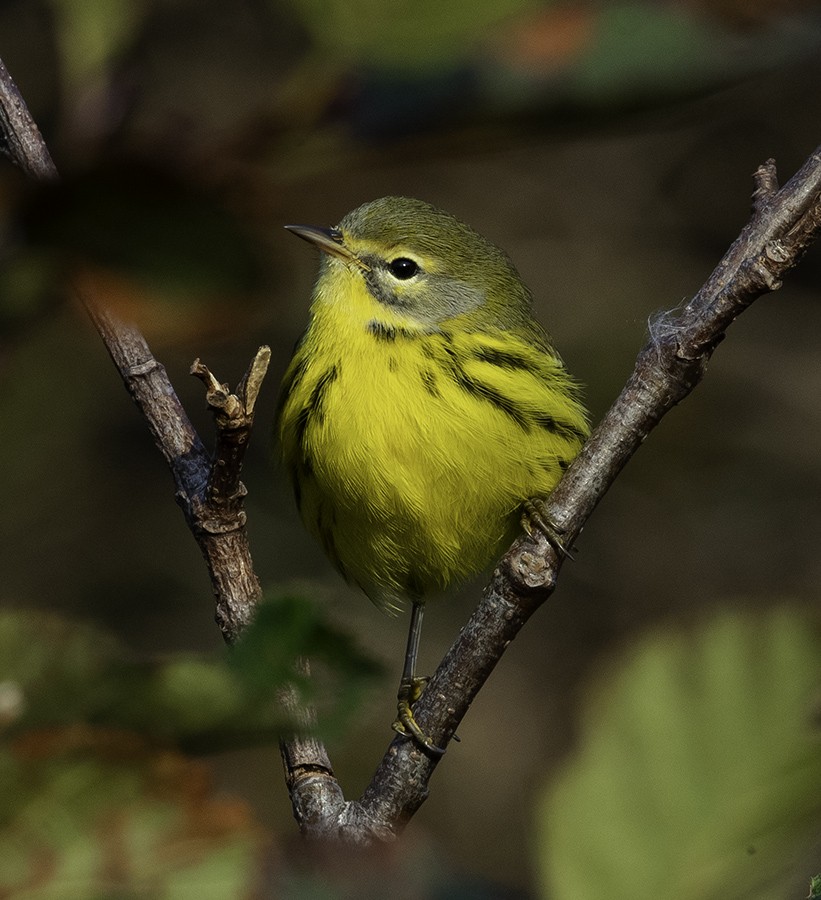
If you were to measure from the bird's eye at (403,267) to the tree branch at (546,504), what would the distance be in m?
1.45

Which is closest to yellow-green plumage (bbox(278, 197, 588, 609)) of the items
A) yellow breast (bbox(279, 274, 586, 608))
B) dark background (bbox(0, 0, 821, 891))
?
yellow breast (bbox(279, 274, 586, 608))

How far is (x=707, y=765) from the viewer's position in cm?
66

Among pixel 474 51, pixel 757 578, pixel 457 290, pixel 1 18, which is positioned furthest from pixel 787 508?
pixel 474 51

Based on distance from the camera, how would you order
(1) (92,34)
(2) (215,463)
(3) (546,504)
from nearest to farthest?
(1) (92,34) → (2) (215,463) → (3) (546,504)

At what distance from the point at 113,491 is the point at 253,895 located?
6184 mm

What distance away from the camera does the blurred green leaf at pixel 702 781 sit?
63cm

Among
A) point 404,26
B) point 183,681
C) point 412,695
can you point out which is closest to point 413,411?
point 412,695

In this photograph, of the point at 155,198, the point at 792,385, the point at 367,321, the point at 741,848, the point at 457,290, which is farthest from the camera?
the point at 792,385

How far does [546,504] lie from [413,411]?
3.34 ft

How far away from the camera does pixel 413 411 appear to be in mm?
3293

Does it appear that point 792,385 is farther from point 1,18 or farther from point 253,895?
point 253,895

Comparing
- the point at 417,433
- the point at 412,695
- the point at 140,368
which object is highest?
the point at 140,368

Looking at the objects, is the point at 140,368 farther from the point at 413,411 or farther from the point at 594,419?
the point at 594,419

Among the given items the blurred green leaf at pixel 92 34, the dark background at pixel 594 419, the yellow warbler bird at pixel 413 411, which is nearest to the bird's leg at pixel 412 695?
the yellow warbler bird at pixel 413 411
